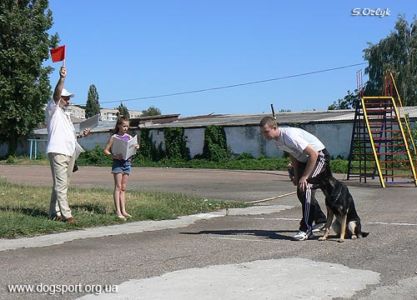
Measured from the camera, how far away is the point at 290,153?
330 inches

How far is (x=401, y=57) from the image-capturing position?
55.0 metres

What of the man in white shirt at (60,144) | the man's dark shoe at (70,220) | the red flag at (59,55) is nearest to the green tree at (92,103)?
the red flag at (59,55)

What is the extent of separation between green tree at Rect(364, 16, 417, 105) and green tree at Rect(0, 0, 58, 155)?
3062 centimetres

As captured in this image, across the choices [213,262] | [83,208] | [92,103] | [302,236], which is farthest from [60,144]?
[92,103]

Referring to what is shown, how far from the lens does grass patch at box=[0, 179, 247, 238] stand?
8.96 metres

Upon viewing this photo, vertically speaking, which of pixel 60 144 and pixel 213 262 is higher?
pixel 60 144

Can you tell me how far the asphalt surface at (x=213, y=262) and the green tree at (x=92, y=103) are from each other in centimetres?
9619

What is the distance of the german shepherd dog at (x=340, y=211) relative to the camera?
8.27 meters

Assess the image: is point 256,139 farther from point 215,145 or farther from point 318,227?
point 318,227

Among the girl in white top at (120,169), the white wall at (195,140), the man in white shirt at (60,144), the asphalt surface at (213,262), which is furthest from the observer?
the white wall at (195,140)

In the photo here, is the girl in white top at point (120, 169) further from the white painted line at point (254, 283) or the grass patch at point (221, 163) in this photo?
the grass patch at point (221, 163)

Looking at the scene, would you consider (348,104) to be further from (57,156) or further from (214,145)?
(57,156)

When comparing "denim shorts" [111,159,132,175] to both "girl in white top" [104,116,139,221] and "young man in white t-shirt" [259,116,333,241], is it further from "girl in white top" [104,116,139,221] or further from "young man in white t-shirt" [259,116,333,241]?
"young man in white t-shirt" [259,116,333,241]

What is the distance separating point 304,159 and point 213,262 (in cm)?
225
